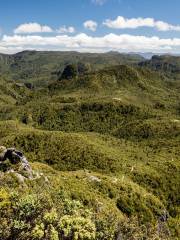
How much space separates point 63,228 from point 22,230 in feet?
24.4

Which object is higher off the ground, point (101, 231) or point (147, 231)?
point (101, 231)

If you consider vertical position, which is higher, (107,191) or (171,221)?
(107,191)

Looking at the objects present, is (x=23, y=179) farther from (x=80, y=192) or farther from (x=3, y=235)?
(x=3, y=235)

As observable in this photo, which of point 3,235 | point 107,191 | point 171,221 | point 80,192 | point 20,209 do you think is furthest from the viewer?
point 171,221

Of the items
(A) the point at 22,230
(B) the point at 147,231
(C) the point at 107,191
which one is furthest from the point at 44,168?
(A) the point at 22,230

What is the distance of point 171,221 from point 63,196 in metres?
107

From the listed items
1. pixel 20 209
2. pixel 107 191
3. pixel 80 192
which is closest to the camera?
pixel 20 209

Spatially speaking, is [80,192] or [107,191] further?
[107,191]

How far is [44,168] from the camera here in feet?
530

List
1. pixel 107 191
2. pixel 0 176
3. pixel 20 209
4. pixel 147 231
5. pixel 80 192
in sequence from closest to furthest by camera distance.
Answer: pixel 20 209 < pixel 147 231 < pixel 0 176 < pixel 80 192 < pixel 107 191

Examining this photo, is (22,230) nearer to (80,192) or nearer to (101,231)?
(101,231)

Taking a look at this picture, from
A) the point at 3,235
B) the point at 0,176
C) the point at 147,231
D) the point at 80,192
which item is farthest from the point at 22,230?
the point at 80,192

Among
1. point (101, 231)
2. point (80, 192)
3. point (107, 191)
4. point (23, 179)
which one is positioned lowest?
point (107, 191)

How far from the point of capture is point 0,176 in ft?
364
